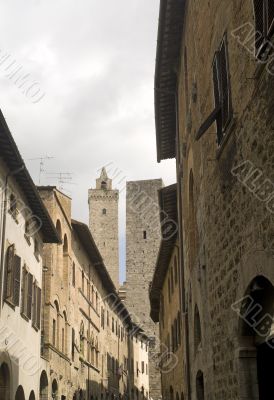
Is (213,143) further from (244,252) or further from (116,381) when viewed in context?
(116,381)

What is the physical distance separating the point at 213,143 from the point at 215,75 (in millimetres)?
1015

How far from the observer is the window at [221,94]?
8.42 meters

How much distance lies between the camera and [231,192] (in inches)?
324

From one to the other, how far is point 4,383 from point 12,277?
2862mm

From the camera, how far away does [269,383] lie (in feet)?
25.1

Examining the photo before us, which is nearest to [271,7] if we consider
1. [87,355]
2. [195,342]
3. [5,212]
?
[195,342]

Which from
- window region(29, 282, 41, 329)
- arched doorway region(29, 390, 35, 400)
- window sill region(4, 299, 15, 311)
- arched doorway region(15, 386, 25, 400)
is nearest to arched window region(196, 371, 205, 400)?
window sill region(4, 299, 15, 311)

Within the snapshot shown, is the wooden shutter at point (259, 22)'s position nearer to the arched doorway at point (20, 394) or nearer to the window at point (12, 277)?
the window at point (12, 277)

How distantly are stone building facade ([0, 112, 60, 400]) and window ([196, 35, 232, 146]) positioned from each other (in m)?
7.09

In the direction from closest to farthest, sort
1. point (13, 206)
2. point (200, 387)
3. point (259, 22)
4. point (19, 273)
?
point (259, 22), point (200, 387), point (13, 206), point (19, 273)

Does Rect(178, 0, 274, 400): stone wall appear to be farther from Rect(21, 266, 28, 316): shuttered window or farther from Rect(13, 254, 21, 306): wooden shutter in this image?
Rect(21, 266, 28, 316): shuttered window

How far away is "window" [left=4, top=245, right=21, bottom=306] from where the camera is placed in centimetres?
1683

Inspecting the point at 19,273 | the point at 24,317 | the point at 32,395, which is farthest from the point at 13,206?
the point at 32,395

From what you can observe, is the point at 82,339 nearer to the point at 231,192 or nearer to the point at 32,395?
the point at 32,395
